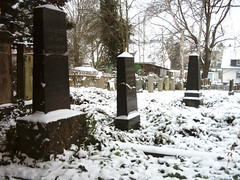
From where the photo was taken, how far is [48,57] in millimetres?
4031

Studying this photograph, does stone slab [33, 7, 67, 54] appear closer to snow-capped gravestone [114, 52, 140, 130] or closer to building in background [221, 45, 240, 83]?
snow-capped gravestone [114, 52, 140, 130]

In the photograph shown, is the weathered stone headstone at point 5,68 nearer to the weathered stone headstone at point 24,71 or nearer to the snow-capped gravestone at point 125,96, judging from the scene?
the weathered stone headstone at point 24,71

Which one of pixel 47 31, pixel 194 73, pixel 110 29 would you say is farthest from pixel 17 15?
pixel 110 29

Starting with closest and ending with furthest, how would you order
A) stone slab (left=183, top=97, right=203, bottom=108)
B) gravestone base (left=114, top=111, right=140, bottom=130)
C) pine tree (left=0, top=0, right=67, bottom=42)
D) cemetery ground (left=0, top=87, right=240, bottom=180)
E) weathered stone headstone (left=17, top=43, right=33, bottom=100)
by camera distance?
cemetery ground (left=0, top=87, right=240, bottom=180), gravestone base (left=114, top=111, right=140, bottom=130), weathered stone headstone (left=17, top=43, right=33, bottom=100), pine tree (left=0, top=0, right=67, bottom=42), stone slab (left=183, top=97, right=203, bottom=108)

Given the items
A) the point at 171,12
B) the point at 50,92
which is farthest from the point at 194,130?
the point at 171,12

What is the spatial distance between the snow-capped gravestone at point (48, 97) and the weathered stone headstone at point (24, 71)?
4167 mm

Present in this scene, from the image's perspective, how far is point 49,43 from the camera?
402 cm

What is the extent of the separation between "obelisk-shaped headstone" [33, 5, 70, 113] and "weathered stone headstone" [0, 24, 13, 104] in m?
2.67

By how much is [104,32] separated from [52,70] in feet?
65.7

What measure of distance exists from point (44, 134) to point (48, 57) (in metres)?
1.35

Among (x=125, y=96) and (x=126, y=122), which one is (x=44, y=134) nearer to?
(x=126, y=122)

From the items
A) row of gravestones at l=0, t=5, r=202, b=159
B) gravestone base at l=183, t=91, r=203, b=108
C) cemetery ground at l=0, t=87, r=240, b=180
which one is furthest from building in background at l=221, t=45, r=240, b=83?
row of gravestones at l=0, t=5, r=202, b=159

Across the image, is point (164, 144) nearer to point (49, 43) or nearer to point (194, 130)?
point (194, 130)

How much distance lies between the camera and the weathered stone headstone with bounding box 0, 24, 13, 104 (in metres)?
6.14
